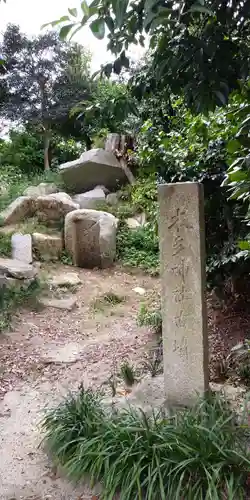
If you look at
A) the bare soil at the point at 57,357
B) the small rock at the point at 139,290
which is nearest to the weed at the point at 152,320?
the bare soil at the point at 57,357

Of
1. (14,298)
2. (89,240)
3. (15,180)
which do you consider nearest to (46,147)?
(15,180)

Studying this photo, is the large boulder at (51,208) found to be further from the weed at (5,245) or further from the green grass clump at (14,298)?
the green grass clump at (14,298)

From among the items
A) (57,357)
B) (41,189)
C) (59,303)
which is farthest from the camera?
(41,189)

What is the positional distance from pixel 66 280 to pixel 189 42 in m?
5.60

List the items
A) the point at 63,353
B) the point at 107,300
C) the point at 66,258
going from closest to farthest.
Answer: the point at 63,353 → the point at 107,300 → the point at 66,258

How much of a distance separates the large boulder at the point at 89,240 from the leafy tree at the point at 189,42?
241 inches

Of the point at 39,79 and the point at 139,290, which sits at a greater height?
the point at 39,79

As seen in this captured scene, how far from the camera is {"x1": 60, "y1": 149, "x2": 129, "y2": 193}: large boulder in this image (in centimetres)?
1020

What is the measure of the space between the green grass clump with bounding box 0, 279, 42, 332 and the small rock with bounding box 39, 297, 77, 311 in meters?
0.14

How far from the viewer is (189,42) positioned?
4.93ft

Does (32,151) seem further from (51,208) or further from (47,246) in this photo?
(47,246)

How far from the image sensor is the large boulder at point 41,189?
9430 mm

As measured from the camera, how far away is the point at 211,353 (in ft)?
13.3

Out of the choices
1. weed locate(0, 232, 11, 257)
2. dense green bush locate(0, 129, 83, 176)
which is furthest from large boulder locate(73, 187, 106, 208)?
dense green bush locate(0, 129, 83, 176)
